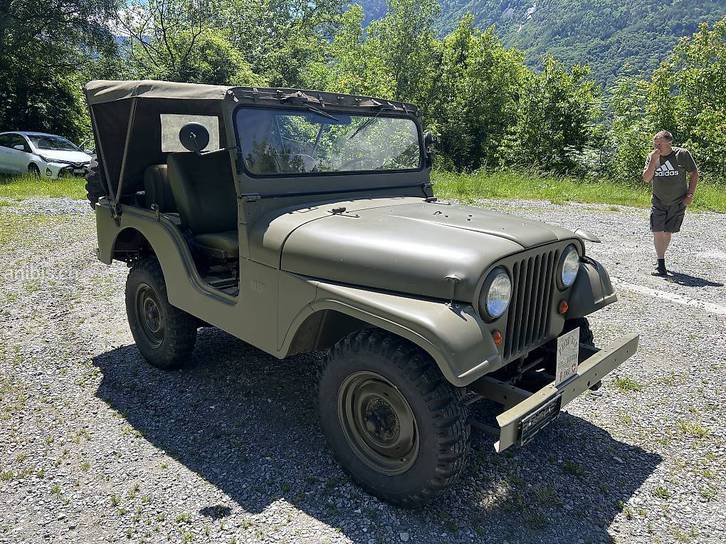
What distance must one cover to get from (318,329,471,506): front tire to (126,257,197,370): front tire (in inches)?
57.5

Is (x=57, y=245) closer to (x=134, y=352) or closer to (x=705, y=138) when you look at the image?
(x=134, y=352)

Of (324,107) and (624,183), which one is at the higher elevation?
(324,107)

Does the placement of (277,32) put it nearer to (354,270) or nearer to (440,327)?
(354,270)

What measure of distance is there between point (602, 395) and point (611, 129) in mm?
21122

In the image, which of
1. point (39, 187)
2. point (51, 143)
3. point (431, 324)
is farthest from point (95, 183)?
point (51, 143)

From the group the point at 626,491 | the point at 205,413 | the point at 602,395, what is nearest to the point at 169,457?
the point at 205,413

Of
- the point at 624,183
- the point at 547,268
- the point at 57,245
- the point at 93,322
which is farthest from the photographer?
the point at 624,183

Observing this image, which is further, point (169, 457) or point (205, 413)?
point (205, 413)

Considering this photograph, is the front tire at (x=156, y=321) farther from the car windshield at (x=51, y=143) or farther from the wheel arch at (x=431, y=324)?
the car windshield at (x=51, y=143)

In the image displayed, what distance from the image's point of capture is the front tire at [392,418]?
93.7 inches

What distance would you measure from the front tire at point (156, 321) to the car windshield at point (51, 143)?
11.3 meters

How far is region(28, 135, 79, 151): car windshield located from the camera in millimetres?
13344

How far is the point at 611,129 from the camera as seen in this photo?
2216cm

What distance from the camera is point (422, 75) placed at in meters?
29.0
